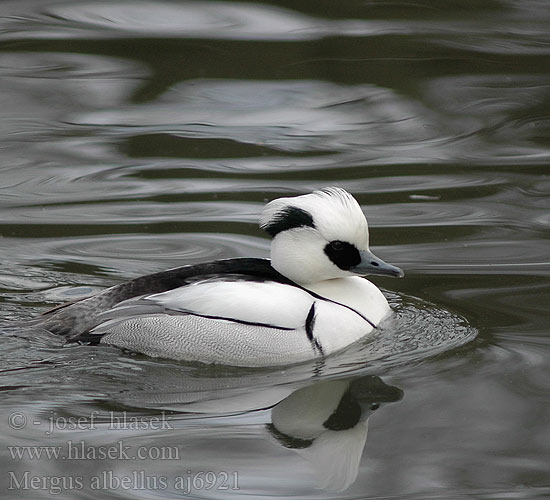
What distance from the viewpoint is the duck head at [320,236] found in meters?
6.70

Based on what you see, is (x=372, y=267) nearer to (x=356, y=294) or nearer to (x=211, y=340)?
(x=356, y=294)

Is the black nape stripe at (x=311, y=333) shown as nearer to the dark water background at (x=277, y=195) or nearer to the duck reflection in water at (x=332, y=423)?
the dark water background at (x=277, y=195)

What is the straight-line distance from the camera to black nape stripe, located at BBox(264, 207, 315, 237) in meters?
6.69

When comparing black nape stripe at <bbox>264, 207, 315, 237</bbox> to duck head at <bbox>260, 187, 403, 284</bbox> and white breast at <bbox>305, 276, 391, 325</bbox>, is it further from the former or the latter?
white breast at <bbox>305, 276, 391, 325</bbox>

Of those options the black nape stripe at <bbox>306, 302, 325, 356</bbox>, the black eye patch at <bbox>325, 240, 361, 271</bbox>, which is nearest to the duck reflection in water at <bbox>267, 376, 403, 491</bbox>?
the black nape stripe at <bbox>306, 302, 325, 356</bbox>

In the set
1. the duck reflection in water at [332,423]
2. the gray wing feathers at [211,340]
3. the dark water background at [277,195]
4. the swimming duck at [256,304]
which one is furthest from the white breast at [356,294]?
the duck reflection in water at [332,423]

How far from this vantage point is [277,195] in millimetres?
9328

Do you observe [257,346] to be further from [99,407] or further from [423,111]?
[423,111]

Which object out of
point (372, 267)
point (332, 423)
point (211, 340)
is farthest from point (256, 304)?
point (332, 423)

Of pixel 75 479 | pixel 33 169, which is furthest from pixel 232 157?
pixel 75 479

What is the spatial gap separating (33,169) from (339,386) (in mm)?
4617

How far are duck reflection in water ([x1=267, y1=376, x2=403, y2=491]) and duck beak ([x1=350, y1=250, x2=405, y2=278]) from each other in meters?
0.67

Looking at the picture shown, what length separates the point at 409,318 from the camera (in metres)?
7.27

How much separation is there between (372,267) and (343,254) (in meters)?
0.19
